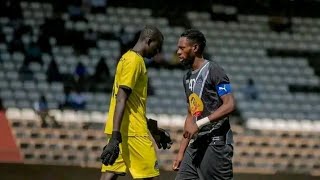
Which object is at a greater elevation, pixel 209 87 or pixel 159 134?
pixel 209 87

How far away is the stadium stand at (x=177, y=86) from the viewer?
10344 mm

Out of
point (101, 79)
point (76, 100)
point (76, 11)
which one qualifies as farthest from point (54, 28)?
point (76, 100)

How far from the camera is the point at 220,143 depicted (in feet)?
15.3

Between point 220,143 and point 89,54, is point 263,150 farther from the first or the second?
point 220,143

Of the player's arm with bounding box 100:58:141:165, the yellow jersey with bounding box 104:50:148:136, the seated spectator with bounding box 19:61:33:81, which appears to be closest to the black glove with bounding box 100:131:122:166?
the player's arm with bounding box 100:58:141:165

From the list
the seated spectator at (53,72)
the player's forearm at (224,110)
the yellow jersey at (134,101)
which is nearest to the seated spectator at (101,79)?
the seated spectator at (53,72)

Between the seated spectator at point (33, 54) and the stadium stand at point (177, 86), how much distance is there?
0.10m

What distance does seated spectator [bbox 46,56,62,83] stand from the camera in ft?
39.8

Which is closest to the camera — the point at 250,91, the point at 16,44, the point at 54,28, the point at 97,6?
the point at 250,91

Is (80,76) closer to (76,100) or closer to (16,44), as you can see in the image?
(76,100)

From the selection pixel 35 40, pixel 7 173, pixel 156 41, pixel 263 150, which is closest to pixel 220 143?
pixel 156 41

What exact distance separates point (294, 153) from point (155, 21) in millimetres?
4328

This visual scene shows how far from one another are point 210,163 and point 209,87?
0.52 metres

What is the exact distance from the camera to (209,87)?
459cm
